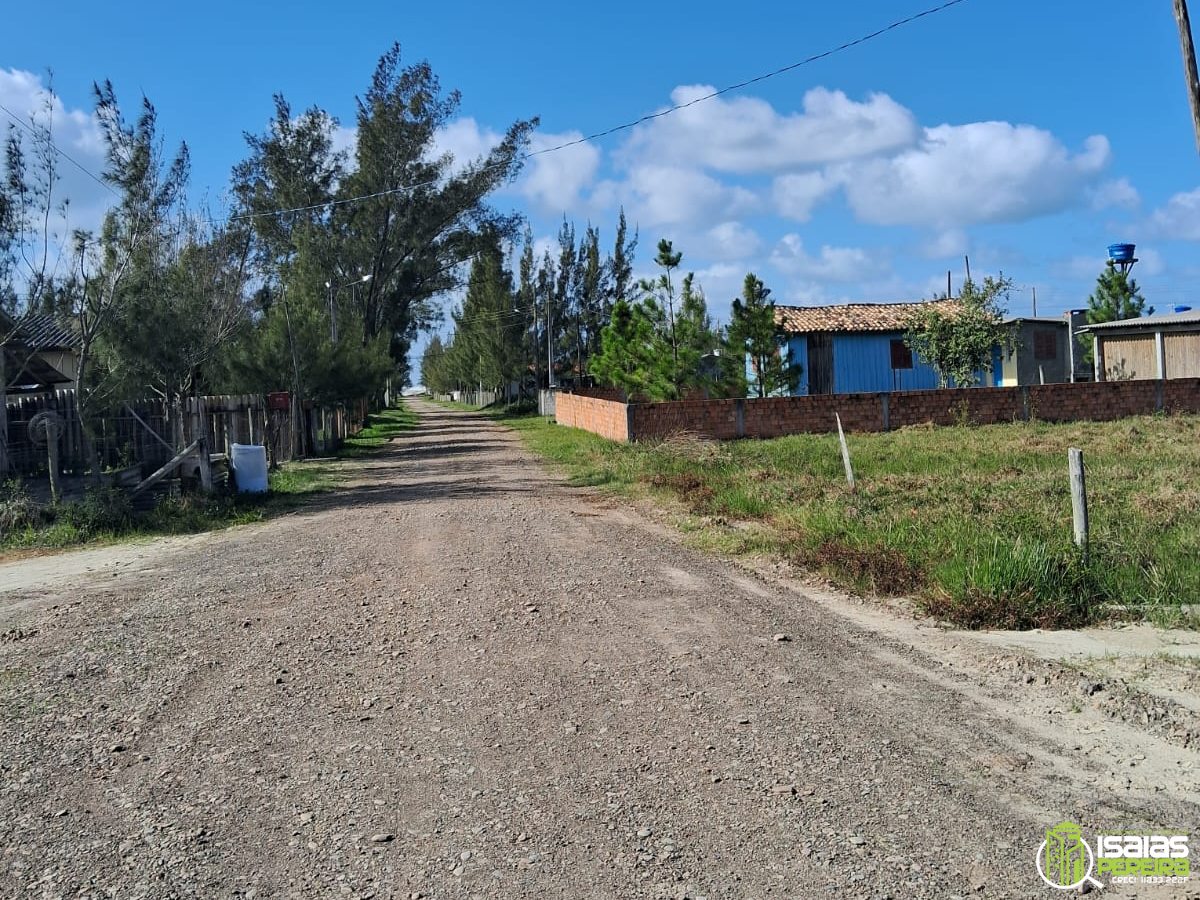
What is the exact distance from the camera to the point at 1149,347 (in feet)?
121

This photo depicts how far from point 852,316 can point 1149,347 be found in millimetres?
11341

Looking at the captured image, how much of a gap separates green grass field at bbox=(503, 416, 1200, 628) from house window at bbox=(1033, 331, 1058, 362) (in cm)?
2156

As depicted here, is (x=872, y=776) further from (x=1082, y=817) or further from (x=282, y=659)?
(x=282, y=659)

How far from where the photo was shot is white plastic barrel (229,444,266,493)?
62.3 feet

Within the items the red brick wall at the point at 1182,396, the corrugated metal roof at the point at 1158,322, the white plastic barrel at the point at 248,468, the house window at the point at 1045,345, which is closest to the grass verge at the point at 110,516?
the white plastic barrel at the point at 248,468

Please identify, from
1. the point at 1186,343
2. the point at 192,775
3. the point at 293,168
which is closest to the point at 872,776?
the point at 192,775

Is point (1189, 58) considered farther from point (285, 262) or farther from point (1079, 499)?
point (285, 262)

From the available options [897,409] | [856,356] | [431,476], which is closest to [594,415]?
[897,409]

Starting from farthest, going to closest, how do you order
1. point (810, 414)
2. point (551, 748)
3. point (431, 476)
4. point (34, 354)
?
point (810, 414), point (431, 476), point (34, 354), point (551, 748)

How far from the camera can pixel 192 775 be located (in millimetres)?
5254

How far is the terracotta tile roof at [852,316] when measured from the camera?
42531mm

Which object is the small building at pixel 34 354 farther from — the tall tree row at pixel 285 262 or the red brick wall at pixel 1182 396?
the red brick wall at pixel 1182 396

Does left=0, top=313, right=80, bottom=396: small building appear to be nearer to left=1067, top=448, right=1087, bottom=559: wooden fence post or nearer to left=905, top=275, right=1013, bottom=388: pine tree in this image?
left=1067, top=448, right=1087, bottom=559: wooden fence post

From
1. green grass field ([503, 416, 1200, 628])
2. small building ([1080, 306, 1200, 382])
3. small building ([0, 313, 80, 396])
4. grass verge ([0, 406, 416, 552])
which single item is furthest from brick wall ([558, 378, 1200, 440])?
small building ([0, 313, 80, 396])
